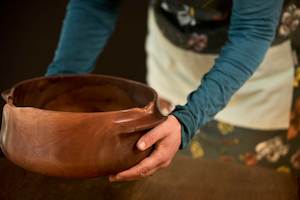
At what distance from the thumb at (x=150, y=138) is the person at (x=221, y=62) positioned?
0.08 metres

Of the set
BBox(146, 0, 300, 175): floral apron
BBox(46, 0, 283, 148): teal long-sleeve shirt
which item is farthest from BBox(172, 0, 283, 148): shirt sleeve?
BBox(146, 0, 300, 175): floral apron

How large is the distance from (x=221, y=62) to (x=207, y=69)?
0.33 m

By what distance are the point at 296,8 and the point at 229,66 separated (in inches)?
12.8

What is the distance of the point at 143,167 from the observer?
0.65 meters

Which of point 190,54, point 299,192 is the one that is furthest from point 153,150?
point 190,54

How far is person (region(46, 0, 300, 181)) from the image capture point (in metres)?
0.75

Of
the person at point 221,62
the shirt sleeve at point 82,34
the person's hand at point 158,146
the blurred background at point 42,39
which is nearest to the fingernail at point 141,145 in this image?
the person's hand at point 158,146

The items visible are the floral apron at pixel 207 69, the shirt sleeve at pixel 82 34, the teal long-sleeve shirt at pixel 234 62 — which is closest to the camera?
the teal long-sleeve shirt at pixel 234 62

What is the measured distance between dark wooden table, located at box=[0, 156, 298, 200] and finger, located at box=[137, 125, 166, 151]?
92 mm

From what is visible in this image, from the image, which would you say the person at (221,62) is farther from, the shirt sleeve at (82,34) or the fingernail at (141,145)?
the fingernail at (141,145)

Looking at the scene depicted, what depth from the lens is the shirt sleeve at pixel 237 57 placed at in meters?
0.72

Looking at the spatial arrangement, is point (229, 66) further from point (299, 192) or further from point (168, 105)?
point (168, 105)

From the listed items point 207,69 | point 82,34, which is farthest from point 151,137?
point 207,69

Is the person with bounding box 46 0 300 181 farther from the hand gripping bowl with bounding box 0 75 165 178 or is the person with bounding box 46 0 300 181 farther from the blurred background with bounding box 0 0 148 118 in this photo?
the blurred background with bounding box 0 0 148 118
